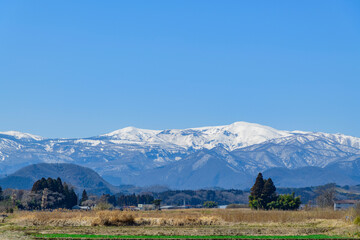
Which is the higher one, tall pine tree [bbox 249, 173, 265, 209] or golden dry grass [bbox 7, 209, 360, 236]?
tall pine tree [bbox 249, 173, 265, 209]

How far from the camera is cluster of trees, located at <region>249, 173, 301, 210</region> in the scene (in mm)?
149125

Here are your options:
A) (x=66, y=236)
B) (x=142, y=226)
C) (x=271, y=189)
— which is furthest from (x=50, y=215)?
(x=271, y=189)

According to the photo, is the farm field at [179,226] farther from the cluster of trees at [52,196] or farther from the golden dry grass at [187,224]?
the cluster of trees at [52,196]

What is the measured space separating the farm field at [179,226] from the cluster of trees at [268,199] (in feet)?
132

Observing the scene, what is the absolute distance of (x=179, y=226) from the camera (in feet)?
300

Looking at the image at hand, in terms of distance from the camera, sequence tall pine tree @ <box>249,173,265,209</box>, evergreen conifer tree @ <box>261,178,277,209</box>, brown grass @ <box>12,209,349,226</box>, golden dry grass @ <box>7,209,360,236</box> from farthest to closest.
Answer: tall pine tree @ <box>249,173,265,209</box>
evergreen conifer tree @ <box>261,178,277,209</box>
brown grass @ <box>12,209,349,226</box>
golden dry grass @ <box>7,209,360,236</box>

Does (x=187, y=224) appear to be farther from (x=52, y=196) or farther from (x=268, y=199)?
(x=52, y=196)

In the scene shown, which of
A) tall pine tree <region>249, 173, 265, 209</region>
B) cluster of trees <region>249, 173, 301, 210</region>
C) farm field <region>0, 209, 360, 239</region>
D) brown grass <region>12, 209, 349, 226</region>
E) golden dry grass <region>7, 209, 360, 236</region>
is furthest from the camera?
tall pine tree <region>249, 173, 265, 209</region>

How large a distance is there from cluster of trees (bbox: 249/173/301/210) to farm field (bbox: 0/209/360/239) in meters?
40.2

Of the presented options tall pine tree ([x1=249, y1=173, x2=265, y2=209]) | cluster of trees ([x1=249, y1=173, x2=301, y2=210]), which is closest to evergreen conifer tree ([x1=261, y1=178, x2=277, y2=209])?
cluster of trees ([x1=249, y1=173, x2=301, y2=210])

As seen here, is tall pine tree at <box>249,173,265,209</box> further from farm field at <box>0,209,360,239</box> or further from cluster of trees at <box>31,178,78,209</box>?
cluster of trees at <box>31,178,78,209</box>

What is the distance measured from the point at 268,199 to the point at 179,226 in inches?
2581

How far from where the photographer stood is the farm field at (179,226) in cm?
7481

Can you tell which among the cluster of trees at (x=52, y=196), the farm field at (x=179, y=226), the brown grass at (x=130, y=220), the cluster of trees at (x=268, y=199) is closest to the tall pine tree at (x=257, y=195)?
the cluster of trees at (x=268, y=199)
